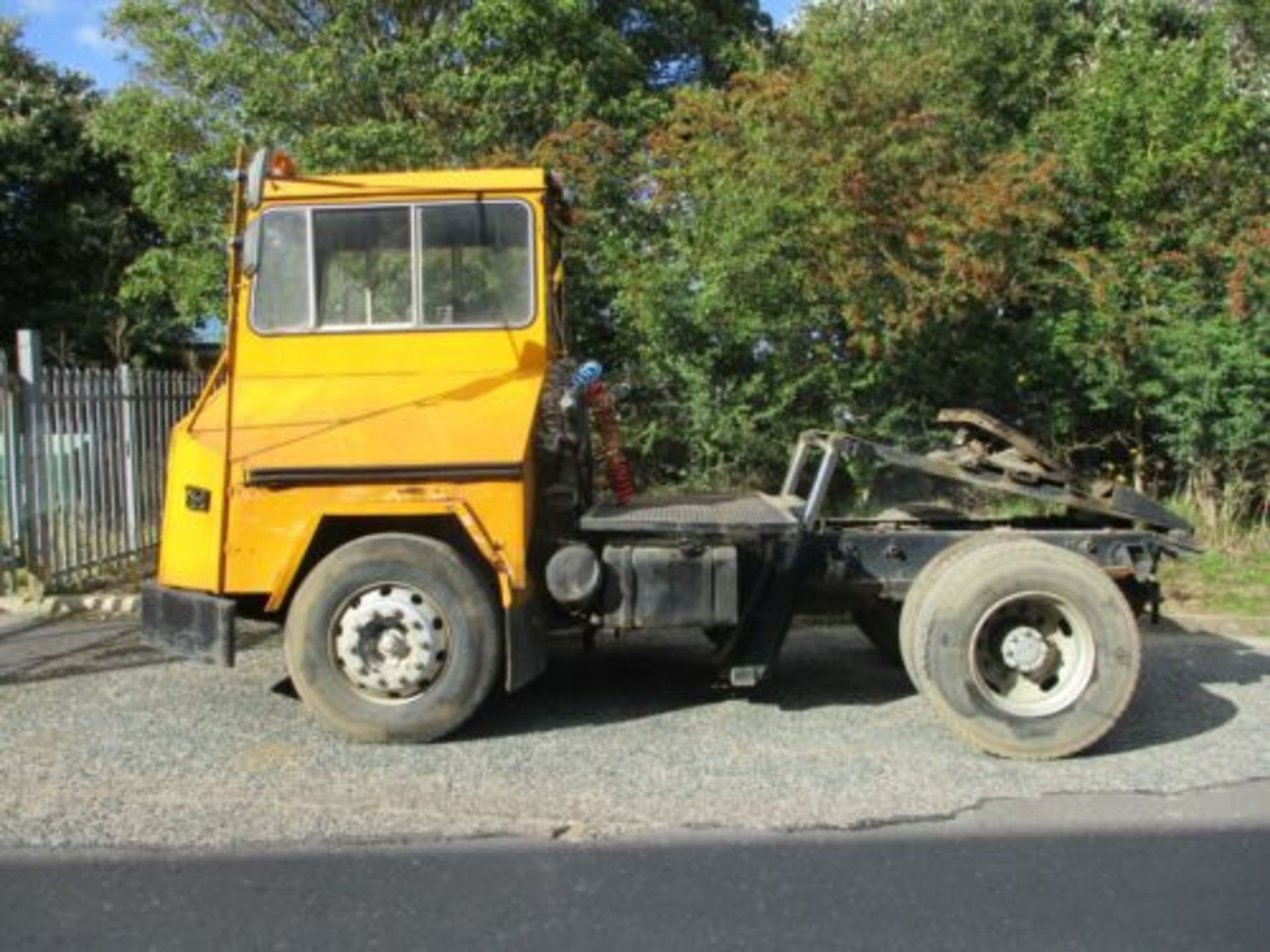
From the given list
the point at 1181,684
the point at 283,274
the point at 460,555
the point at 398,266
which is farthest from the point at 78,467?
the point at 1181,684

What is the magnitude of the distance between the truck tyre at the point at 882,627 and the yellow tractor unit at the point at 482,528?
312mm

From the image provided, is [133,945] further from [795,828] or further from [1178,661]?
[1178,661]

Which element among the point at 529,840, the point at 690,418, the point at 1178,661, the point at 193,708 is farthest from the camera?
the point at 690,418

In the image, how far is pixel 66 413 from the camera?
33.1 feet

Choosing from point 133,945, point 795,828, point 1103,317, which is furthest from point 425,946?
point 1103,317

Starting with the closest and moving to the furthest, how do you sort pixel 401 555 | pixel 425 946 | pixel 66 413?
1. pixel 425 946
2. pixel 401 555
3. pixel 66 413

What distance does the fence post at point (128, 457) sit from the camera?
1077 centimetres

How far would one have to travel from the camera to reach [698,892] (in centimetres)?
428

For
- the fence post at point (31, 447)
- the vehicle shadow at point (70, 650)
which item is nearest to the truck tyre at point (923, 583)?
the vehicle shadow at point (70, 650)

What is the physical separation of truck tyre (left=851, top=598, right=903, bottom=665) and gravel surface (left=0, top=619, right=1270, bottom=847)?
0.36 ft

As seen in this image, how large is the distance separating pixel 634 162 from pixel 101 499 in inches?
234

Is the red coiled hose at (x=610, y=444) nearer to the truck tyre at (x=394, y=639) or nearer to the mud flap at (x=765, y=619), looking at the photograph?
the mud flap at (x=765, y=619)

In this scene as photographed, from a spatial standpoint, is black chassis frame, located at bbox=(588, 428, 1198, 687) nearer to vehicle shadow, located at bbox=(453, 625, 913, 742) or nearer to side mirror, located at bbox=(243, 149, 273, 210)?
vehicle shadow, located at bbox=(453, 625, 913, 742)

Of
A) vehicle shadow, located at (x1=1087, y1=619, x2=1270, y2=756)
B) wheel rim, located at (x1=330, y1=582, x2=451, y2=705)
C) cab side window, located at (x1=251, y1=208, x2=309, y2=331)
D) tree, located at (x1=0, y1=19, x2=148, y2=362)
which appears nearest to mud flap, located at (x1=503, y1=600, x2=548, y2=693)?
wheel rim, located at (x1=330, y1=582, x2=451, y2=705)
